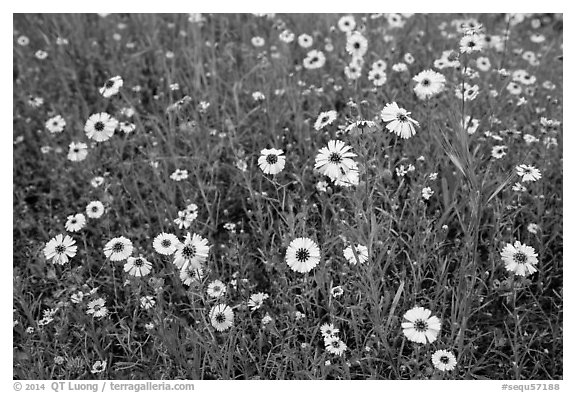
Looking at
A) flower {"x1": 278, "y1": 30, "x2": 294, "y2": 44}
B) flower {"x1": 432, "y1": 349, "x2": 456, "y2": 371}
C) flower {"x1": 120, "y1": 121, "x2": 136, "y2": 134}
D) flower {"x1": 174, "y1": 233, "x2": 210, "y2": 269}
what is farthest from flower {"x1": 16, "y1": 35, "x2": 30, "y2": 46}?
flower {"x1": 432, "y1": 349, "x2": 456, "y2": 371}

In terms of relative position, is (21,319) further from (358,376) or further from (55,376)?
(358,376)

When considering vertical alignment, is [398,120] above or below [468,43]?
below

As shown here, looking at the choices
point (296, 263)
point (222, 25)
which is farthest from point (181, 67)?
point (296, 263)

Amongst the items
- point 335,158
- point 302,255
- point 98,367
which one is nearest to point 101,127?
point 98,367

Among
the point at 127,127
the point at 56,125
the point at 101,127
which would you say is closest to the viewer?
the point at 101,127

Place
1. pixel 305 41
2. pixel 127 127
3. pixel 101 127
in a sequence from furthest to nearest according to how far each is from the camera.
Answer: pixel 305 41 → pixel 127 127 → pixel 101 127

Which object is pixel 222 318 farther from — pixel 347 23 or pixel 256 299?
pixel 347 23

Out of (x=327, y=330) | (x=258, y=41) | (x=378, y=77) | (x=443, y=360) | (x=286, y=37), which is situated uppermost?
(x=258, y=41)

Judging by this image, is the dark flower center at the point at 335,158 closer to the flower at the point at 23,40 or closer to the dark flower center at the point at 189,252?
the dark flower center at the point at 189,252

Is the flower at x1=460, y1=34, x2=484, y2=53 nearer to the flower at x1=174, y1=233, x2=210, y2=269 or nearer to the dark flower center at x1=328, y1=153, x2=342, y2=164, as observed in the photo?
the dark flower center at x1=328, y1=153, x2=342, y2=164
